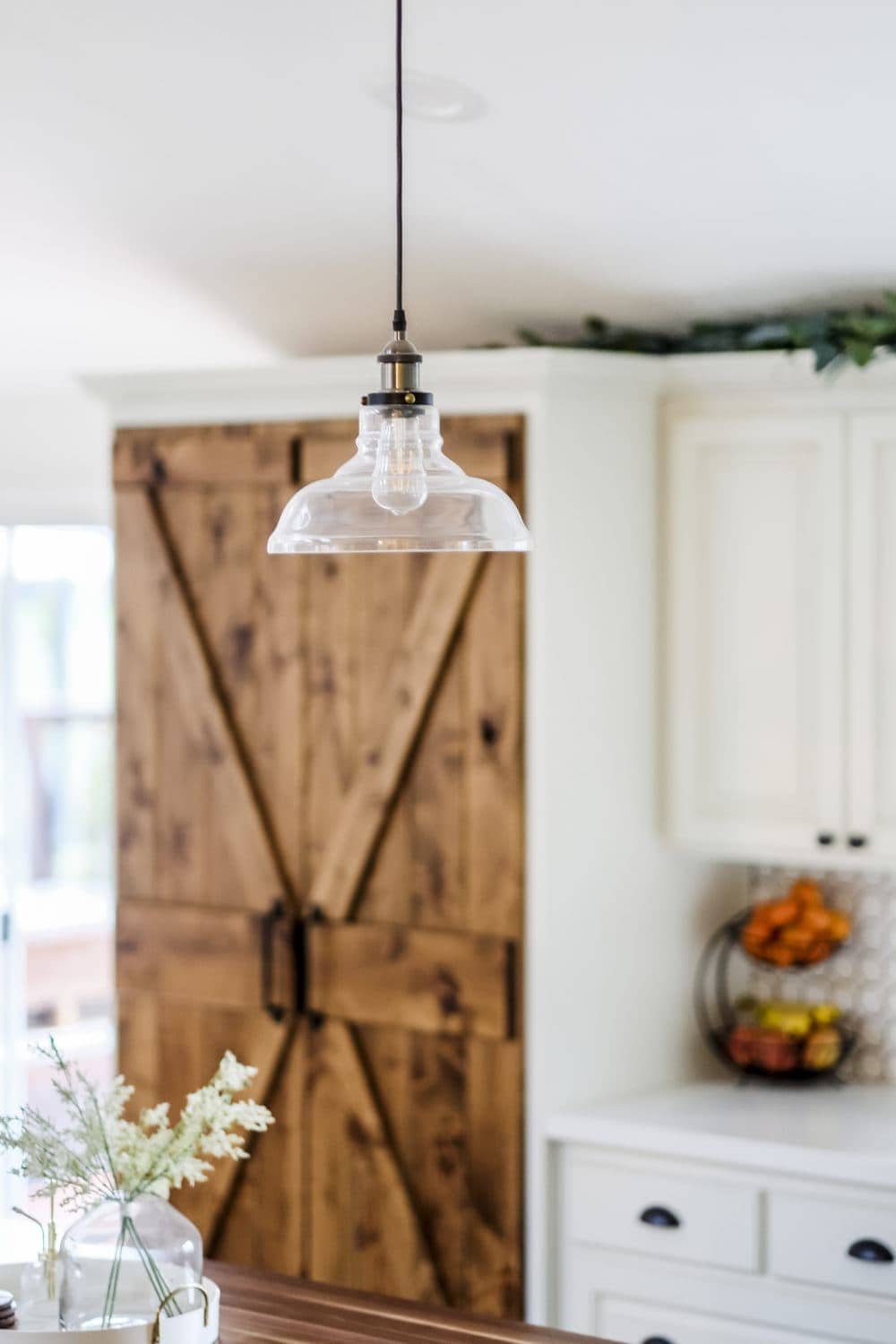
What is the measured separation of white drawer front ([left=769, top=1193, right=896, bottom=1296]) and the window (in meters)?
2.09

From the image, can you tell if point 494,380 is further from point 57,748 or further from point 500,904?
point 57,748

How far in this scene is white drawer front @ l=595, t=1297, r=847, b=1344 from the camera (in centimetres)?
318

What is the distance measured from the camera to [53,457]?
4535 mm

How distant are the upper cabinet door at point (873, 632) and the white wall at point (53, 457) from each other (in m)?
2.07

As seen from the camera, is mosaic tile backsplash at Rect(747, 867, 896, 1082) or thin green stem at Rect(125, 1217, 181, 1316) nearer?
thin green stem at Rect(125, 1217, 181, 1316)

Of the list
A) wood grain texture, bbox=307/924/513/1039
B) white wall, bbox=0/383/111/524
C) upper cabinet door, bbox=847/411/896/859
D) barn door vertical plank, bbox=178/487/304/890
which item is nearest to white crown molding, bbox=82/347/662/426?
barn door vertical plank, bbox=178/487/304/890

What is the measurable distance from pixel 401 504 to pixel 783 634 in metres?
1.88

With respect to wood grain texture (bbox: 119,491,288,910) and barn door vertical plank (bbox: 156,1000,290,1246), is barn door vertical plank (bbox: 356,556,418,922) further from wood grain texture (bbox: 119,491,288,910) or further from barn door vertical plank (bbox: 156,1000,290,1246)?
barn door vertical plank (bbox: 156,1000,290,1246)

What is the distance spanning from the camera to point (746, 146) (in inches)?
114

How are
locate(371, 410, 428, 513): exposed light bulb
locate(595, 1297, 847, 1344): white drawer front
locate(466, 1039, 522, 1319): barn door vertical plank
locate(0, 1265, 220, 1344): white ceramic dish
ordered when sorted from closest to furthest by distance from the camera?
locate(371, 410, 428, 513): exposed light bulb
locate(0, 1265, 220, 1344): white ceramic dish
locate(595, 1297, 847, 1344): white drawer front
locate(466, 1039, 522, 1319): barn door vertical plank

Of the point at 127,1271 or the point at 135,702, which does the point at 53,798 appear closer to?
the point at 135,702

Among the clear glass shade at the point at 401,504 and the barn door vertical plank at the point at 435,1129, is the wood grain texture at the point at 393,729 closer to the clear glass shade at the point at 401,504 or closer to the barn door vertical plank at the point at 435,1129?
the barn door vertical plank at the point at 435,1129

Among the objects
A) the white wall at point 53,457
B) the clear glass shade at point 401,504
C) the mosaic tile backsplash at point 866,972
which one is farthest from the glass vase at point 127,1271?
the white wall at point 53,457

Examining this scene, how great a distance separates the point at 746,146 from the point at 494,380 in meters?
0.73
